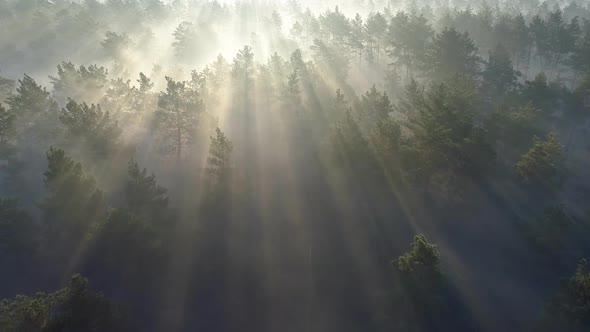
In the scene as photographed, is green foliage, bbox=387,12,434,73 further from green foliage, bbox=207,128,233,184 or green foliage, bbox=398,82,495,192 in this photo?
green foliage, bbox=207,128,233,184

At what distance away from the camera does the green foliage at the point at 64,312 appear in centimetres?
1712

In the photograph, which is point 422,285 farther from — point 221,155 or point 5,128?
point 5,128

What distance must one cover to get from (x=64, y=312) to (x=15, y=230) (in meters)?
15.5

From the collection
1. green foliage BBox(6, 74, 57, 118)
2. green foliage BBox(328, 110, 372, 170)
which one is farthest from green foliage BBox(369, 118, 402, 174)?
green foliage BBox(6, 74, 57, 118)

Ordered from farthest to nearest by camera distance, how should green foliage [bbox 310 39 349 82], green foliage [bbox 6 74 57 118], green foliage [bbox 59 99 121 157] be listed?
green foliage [bbox 310 39 349 82]
green foliage [bbox 6 74 57 118]
green foliage [bbox 59 99 121 157]

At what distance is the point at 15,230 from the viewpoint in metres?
30.0

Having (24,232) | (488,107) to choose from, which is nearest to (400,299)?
(24,232)

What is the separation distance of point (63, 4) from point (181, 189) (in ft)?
237

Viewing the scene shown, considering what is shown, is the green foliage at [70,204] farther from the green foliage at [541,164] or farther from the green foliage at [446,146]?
the green foliage at [541,164]

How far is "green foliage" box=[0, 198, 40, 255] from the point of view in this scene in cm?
2945

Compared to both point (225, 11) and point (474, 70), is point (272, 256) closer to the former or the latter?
point (474, 70)

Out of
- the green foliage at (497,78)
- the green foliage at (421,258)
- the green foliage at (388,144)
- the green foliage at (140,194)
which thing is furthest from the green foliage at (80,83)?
the green foliage at (497,78)

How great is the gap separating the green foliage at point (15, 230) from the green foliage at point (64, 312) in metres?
12.3

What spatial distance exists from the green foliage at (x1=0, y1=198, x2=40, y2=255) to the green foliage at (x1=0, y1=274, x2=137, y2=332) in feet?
40.4
